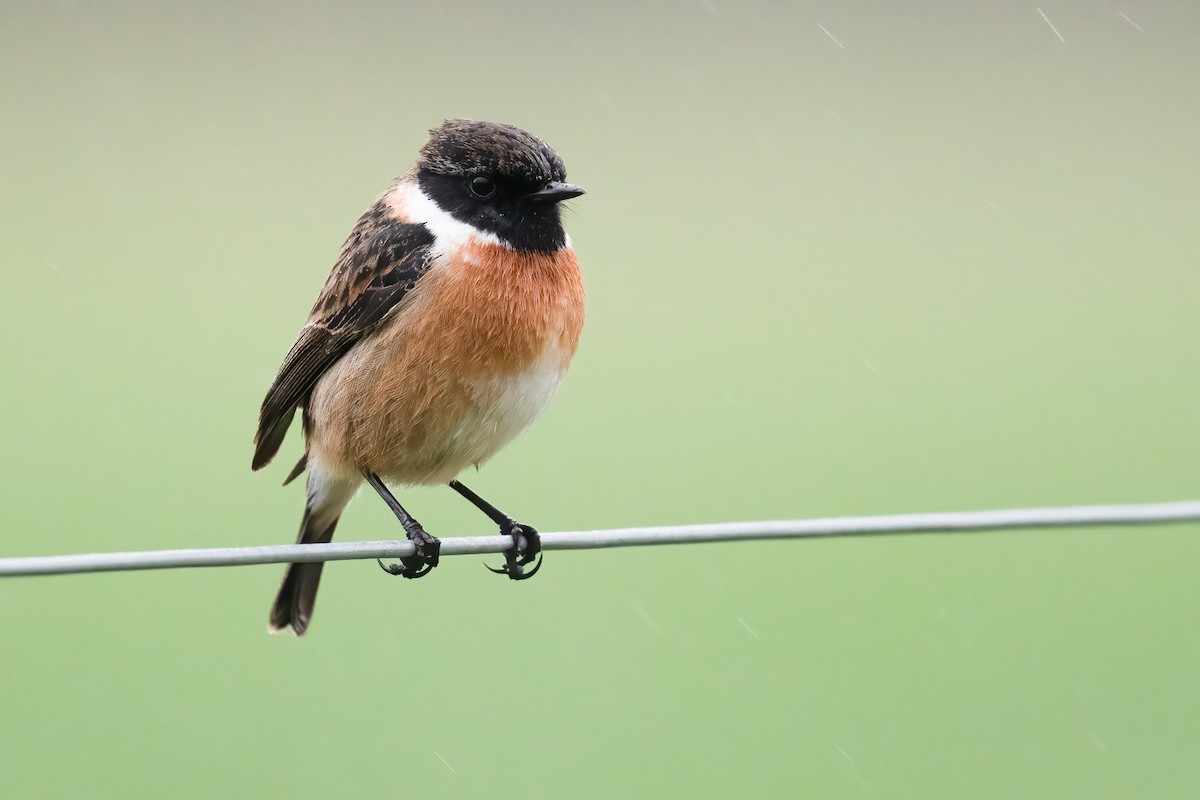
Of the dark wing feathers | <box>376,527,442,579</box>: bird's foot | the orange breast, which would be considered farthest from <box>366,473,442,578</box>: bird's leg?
the dark wing feathers

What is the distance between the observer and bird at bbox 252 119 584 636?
4.32 meters

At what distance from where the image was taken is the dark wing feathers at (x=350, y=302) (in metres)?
4.40

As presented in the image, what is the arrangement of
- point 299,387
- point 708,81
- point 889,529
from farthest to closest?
point 708,81 < point 299,387 < point 889,529

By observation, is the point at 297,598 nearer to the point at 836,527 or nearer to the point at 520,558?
the point at 520,558

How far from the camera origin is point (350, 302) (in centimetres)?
450

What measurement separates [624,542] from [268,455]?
5.98 ft

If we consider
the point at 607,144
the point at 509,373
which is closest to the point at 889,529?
the point at 509,373

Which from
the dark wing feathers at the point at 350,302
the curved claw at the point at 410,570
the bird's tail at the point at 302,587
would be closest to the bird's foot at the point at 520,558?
the curved claw at the point at 410,570

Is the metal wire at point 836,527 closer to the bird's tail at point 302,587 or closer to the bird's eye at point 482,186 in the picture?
the bird's eye at point 482,186

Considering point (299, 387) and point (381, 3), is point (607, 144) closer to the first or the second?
point (381, 3)

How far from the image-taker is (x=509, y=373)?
4367 millimetres

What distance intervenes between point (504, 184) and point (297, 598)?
1.67 m

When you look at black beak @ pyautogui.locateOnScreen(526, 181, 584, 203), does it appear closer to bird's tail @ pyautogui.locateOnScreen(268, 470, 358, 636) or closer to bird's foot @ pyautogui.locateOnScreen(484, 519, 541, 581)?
bird's foot @ pyautogui.locateOnScreen(484, 519, 541, 581)

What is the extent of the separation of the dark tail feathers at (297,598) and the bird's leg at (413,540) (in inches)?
17.4
